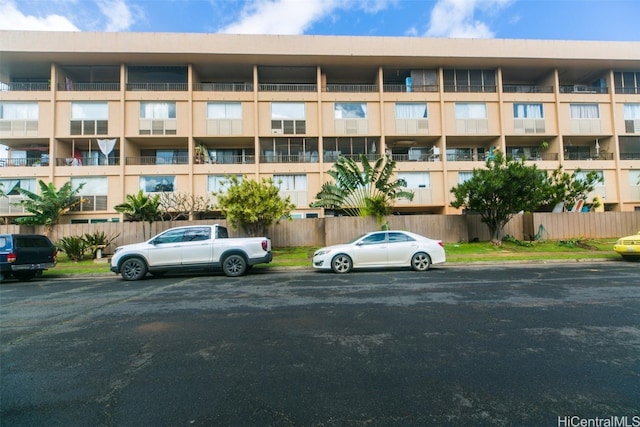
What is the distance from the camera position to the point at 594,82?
94.1 feet

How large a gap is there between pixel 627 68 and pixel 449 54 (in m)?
15.1

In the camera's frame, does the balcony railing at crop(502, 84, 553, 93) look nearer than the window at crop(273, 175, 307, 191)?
No

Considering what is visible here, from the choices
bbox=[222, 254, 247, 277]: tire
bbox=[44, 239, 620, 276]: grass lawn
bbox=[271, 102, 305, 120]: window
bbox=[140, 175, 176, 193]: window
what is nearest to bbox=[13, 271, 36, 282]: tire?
bbox=[44, 239, 620, 276]: grass lawn

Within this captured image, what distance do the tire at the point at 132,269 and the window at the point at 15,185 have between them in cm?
1842

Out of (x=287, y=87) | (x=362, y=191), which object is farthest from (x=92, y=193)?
(x=362, y=191)

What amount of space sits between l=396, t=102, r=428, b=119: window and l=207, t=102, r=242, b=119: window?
12.0 m

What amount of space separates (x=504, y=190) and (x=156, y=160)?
24312mm

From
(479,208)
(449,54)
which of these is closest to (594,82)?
(449,54)

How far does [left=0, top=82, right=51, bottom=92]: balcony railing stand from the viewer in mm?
24797

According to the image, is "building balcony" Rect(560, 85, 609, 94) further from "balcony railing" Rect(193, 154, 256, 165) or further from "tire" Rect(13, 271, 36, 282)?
"tire" Rect(13, 271, 36, 282)

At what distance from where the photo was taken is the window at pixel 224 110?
25.2m

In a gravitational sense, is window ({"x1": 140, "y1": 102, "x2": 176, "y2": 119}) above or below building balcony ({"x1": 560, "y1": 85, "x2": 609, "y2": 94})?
below

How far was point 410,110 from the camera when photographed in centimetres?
2609

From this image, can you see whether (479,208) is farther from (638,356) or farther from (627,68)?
(627,68)
